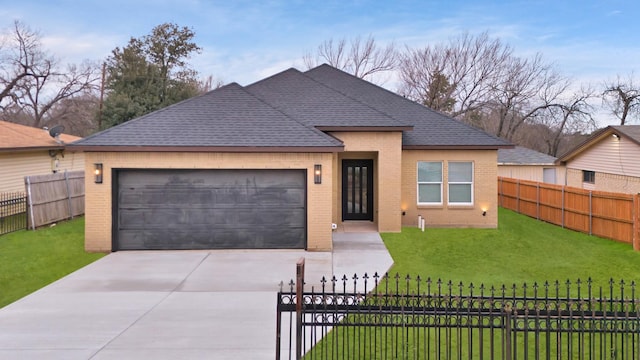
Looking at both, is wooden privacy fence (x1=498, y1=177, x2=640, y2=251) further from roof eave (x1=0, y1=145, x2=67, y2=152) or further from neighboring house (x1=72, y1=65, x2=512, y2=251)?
roof eave (x1=0, y1=145, x2=67, y2=152)

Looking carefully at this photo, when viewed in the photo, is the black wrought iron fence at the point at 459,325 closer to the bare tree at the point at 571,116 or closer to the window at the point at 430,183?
the window at the point at 430,183

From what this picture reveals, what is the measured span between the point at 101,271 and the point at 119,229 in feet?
8.62

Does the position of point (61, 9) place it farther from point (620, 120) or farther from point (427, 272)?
point (620, 120)

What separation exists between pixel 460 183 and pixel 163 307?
12.4m

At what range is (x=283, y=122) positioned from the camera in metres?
13.9

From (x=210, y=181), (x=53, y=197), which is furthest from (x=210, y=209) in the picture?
(x=53, y=197)

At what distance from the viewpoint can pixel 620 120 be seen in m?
43.4

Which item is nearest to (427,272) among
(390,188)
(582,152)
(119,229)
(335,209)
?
(390,188)

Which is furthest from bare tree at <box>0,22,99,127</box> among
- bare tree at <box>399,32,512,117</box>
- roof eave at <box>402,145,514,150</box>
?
roof eave at <box>402,145,514,150</box>

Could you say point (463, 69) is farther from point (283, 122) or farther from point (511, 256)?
point (511, 256)

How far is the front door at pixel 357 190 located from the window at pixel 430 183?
1834mm

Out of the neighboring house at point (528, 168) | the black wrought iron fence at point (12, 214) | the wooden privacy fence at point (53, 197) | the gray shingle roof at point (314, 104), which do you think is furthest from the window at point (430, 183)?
the neighboring house at point (528, 168)

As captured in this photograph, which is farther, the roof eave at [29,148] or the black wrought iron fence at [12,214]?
the roof eave at [29,148]

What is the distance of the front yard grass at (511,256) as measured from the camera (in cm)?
1029
